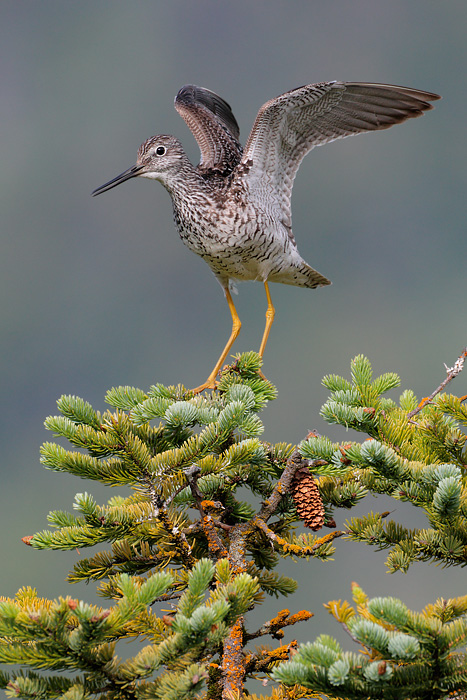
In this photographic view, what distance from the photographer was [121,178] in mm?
4512

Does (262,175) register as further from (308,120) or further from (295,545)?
(295,545)

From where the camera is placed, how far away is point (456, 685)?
1.73 metres

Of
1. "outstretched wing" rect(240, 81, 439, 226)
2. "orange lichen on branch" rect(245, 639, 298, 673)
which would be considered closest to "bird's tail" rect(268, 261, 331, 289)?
"outstretched wing" rect(240, 81, 439, 226)

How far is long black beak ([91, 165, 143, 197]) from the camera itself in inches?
174

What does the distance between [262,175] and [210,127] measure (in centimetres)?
100

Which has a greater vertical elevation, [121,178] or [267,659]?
[121,178]

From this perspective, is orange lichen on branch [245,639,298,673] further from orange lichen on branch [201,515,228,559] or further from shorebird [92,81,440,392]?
shorebird [92,81,440,392]

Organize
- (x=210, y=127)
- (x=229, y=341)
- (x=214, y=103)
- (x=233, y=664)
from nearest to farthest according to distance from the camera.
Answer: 1. (x=233, y=664)
2. (x=229, y=341)
3. (x=210, y=127)
4. (x=214, y=103)

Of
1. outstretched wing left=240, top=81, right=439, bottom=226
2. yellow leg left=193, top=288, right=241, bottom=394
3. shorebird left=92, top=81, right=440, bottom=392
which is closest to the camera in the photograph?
yellow leg left=193, top=288, right=241, bottom=394

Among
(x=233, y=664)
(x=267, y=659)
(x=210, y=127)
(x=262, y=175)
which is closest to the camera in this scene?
(x=233, y=664)

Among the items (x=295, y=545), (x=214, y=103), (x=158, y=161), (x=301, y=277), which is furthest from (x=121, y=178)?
(x=295, y=545)

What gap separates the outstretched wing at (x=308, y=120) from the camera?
14.9ft

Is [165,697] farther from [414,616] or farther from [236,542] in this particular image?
[236,542]

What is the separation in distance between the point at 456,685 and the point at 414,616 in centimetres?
28
